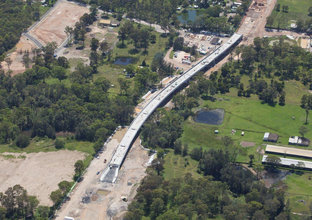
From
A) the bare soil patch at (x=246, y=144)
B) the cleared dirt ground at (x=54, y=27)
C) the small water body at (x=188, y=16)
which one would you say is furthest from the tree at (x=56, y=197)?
the small water body at (x=188, y=16)

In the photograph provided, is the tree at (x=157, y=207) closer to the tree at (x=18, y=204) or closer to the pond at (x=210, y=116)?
the tree at (x=18, y=204)

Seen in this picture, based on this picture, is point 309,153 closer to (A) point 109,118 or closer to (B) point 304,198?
(B) point 304,198

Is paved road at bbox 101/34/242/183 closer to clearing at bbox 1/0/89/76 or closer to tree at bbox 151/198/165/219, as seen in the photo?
tree at bbox 151/198/165/219

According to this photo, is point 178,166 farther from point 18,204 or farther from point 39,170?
point 18,204

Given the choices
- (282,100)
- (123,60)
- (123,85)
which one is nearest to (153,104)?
(123,85)

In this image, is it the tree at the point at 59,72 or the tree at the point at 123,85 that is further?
the tree at the point at 59,72

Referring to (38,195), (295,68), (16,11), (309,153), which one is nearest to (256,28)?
(295,68)

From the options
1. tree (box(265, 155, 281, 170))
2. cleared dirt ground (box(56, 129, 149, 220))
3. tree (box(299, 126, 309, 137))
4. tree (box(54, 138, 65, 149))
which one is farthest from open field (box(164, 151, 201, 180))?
tree (box(299, 126, 309, 137))
